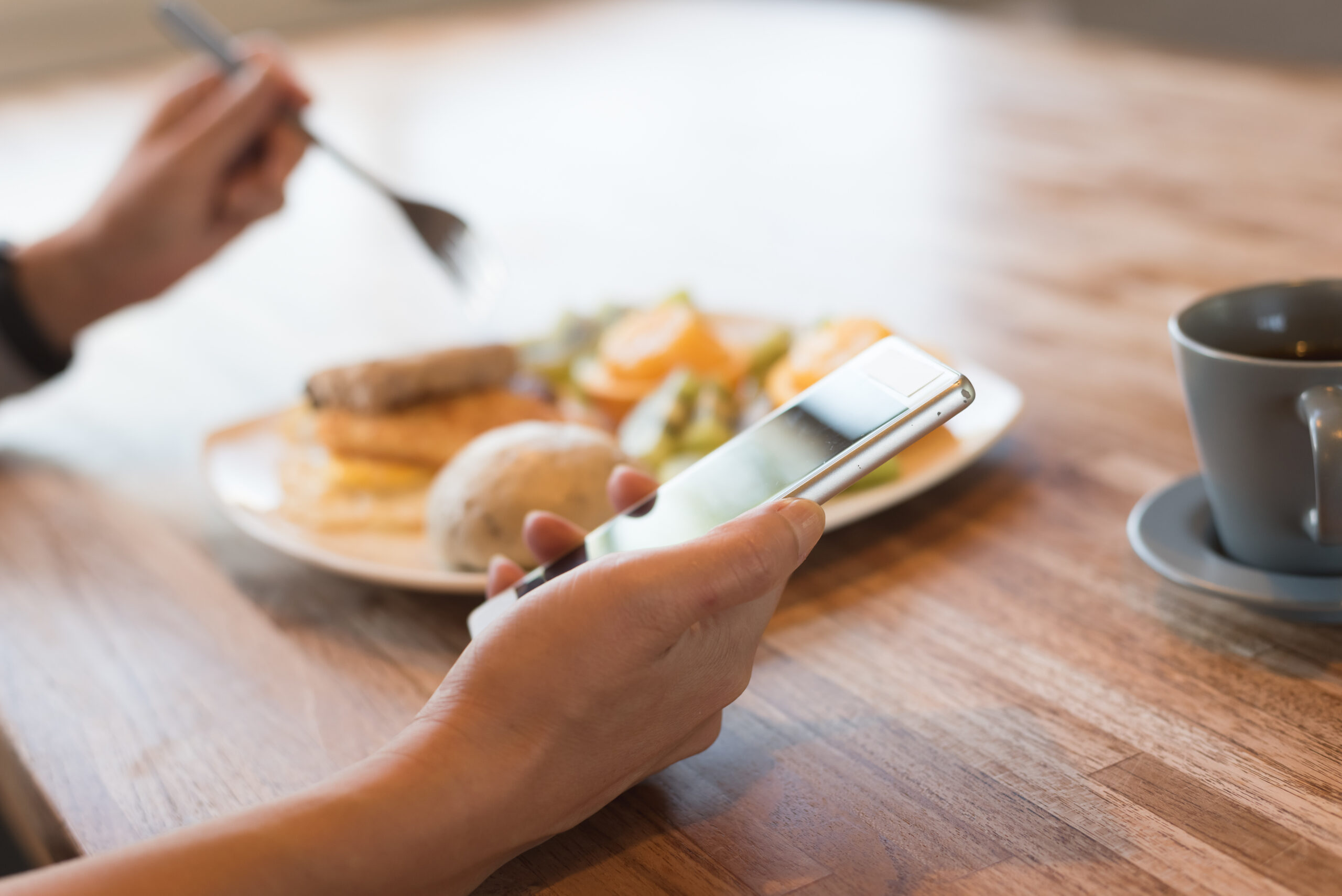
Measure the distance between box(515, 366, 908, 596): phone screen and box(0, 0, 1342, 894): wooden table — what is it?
12 cm

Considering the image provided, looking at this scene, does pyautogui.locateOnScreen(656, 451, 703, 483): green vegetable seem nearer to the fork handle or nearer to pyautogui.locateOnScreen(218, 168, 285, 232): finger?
the fork handle

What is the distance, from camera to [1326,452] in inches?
23.3

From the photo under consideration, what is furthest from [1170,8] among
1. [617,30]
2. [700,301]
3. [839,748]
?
[839,748]

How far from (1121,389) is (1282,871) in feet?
1.83

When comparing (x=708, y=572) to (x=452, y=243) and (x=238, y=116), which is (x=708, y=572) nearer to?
(x=452, y=243)

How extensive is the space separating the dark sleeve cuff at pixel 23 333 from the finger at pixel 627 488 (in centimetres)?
77

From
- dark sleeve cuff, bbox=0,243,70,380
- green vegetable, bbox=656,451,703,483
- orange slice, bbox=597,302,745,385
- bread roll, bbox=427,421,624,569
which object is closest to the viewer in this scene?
bread roll, bbox=427,421,624,569

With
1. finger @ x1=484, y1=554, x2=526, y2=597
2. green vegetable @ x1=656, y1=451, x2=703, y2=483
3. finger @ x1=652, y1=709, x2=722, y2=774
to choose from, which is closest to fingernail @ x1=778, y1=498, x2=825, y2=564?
finger @ x1=652, y1=709, x2=722, y2=774

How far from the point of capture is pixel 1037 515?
853 millimetres

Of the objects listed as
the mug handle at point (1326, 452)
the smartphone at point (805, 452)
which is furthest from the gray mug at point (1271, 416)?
the smartphone at point (805, 452)

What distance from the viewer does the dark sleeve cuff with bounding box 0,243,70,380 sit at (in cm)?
121

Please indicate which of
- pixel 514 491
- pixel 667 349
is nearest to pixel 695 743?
pixel 514 491

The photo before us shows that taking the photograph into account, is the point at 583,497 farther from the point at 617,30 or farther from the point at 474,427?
the point at 617,30

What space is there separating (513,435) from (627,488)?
0.60 feet
